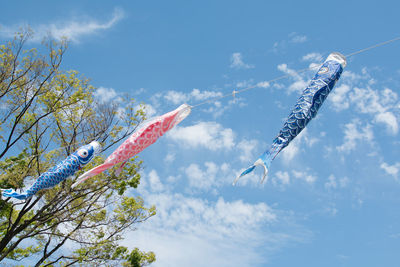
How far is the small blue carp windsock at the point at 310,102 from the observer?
18.3 feet

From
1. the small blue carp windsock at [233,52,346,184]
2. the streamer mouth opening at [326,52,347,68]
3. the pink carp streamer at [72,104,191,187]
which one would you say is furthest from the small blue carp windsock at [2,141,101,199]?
the streamer mouth opening at [326,52,347,68]

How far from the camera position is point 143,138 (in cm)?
641

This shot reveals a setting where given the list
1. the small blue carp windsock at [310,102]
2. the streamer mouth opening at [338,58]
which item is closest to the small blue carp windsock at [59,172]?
the small blue carp windsock at [310,102]

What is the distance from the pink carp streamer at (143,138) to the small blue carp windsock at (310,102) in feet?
6.44

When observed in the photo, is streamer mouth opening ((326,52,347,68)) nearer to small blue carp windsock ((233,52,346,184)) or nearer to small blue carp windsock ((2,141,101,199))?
small blue carp windsock ((233,52,346,184))

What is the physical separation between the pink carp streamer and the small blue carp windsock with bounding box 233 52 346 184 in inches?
77.2

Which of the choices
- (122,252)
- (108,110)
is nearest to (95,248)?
(122,252)

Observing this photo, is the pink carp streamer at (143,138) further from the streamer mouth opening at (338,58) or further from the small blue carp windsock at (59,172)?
the streamer mouth opening at (338,58)

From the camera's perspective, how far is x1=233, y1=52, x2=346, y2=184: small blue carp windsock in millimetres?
5570

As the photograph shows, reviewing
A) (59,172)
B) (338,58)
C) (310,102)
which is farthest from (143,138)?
(338,58)

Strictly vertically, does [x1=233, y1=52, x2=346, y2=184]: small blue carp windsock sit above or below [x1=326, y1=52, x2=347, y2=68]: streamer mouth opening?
below

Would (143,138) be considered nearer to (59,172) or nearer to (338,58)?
(59,172)

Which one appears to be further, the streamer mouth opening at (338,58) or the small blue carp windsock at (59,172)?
the small blue carp windsock at (59,172)

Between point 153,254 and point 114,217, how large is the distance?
2.28 meters
